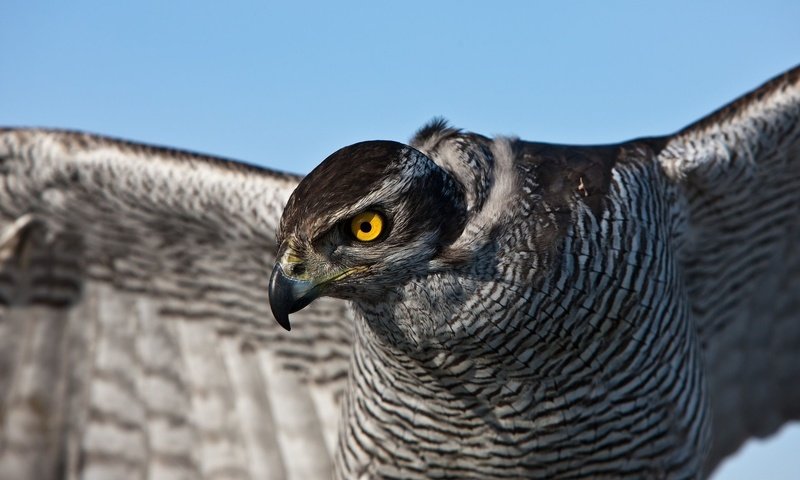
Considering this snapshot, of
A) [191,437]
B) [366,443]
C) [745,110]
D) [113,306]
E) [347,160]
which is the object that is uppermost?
[745,110]

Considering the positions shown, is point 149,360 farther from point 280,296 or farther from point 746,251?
point 746,251

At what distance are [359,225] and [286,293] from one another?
403 mm

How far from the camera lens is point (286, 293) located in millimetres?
4594

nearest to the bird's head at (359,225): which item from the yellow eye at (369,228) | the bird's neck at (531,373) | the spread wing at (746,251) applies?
the yellow eye at (369,228)

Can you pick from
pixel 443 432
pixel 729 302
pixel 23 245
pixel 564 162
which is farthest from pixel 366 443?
pixel 23 245

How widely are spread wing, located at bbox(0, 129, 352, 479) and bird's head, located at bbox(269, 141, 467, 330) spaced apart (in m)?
2.65

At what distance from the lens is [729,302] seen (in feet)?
22.3

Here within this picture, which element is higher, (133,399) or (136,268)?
(136,268)

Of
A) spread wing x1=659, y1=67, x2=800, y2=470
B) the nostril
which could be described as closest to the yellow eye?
the nostril

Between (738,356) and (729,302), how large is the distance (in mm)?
710

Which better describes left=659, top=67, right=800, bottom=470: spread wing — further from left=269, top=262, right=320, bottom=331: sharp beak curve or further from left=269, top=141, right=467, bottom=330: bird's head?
left=269, top=262, right=320, bottom=331: sharp beak curve

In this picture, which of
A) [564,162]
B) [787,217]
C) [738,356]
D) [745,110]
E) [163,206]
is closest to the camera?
[564,162]

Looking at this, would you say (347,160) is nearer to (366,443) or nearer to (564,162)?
(564,162)

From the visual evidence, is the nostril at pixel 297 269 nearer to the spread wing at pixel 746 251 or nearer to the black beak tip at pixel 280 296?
the black beak tip at pixel 280 296
